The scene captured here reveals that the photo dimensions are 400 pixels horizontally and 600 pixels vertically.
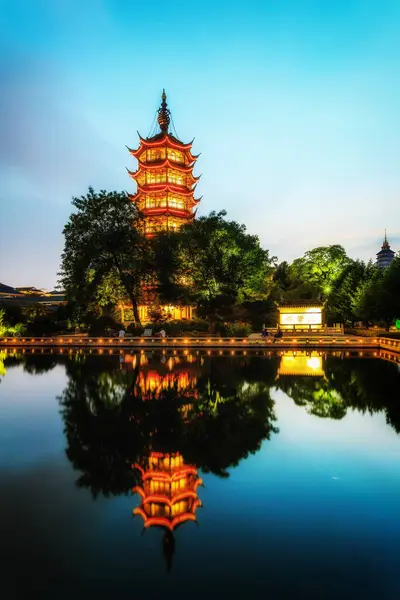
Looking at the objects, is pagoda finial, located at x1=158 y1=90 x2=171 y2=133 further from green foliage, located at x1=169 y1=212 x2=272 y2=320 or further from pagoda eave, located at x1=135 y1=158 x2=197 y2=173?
green foliage, located at x1=169 y1=212 x2=272 y2=320

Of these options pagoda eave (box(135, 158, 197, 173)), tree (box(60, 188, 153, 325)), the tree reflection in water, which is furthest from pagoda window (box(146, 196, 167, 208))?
the tree reflection in water

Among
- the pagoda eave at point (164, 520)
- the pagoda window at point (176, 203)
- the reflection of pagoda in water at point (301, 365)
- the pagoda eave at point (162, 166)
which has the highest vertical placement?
the pagoda eave at point (162, 166)

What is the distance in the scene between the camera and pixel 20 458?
711 centimetres

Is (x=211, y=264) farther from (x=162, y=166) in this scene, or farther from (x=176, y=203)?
(x=162, y=166)

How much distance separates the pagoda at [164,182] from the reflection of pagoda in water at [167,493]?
133 feet

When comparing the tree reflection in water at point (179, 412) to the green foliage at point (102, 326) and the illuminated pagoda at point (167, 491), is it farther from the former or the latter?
the green foliage at point (102, 326)

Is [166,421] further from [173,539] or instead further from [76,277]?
[76,277]

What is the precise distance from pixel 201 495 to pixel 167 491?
50 cm

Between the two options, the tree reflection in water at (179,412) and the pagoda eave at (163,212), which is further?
the pagoda eave at (163,212)

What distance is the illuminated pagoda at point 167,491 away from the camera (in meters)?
5.09

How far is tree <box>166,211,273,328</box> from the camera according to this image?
116ft

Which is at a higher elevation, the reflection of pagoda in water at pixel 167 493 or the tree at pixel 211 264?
the tree at pixel 211 264

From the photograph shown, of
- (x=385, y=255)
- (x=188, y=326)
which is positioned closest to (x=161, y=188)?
(x=188, y=326)

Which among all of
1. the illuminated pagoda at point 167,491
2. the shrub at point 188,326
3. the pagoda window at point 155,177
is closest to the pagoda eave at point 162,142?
the pagoda window at point 155,177
